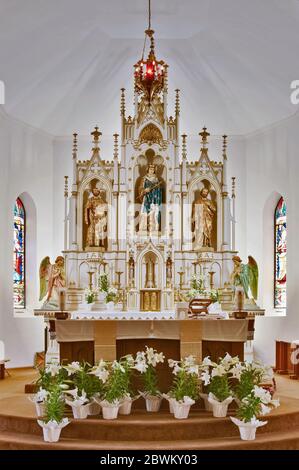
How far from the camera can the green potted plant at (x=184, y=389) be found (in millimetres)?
9672

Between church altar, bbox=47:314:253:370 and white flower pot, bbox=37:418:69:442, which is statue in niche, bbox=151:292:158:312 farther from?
white flower pot, bbox=37:418:69:442

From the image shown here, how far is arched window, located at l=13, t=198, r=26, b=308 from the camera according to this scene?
17656mm

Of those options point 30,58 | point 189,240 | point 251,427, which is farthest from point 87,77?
point 251,427

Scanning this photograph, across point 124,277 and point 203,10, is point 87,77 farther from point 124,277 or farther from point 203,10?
point 124,277

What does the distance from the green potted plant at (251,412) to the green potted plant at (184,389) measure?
645mm

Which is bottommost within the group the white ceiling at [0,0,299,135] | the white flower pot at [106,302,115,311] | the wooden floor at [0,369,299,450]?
the wooden floor at [0,369,299,450]

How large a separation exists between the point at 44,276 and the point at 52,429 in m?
8.02

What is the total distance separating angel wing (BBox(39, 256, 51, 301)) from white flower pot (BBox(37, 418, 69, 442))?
303 inches

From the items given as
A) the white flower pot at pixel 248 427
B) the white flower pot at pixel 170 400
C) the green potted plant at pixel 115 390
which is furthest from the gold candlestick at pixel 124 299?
the white flower pot at pixel 248 427

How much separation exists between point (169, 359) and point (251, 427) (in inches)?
57.7

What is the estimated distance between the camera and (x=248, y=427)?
9273 millimetres

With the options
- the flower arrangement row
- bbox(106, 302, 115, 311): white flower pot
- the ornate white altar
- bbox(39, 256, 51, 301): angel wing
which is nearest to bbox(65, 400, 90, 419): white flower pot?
the flower arrangement row

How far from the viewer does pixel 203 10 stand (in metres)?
15.1

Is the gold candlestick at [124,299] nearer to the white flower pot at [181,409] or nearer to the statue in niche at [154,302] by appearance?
the statue in niche at [154,302]
